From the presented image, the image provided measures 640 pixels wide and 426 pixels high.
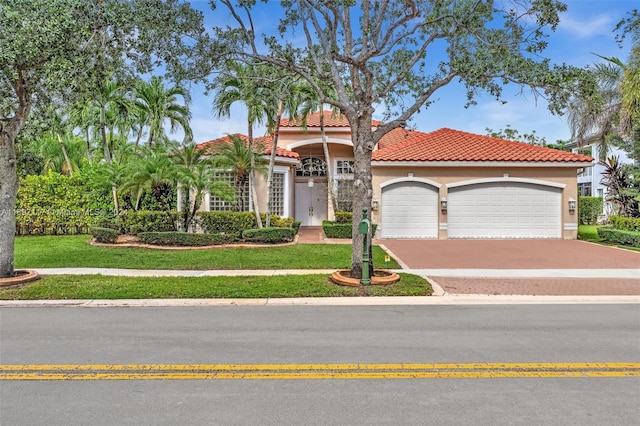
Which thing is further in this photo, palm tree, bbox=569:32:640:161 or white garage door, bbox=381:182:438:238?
white garage door, bbox=381:182:438:238

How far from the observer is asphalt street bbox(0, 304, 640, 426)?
386cm

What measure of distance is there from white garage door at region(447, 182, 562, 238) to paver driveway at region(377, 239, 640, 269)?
1.03 meters

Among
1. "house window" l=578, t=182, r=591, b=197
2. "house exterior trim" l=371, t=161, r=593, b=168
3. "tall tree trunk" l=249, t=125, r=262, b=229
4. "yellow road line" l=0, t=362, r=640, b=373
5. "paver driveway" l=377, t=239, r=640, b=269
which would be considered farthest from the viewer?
"house window" l=578, t=182, r=591, b=197

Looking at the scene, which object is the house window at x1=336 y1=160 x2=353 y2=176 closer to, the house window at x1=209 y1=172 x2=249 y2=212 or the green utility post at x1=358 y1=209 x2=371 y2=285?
the house window at x1=209 y1=172 x2=249 y2=212

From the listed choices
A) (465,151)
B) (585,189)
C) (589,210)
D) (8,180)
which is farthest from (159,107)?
(585,189)

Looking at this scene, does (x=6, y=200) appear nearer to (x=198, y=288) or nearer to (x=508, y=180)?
(x=198, y=288)

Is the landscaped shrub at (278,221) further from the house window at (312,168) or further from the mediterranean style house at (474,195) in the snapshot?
the house window at (312,168)

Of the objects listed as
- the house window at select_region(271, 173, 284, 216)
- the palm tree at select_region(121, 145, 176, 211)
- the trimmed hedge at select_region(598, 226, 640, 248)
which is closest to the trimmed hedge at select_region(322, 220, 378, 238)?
the house window at select_region(271, 173, 284, 216)

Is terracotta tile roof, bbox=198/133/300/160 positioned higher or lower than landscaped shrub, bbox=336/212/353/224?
higher

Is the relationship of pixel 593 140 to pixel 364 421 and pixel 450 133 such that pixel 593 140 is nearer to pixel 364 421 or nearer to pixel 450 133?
pixel 450 133

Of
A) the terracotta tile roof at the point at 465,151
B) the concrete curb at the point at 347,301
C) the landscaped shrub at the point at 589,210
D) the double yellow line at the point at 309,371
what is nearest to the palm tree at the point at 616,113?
the terracotta tile roof at the point at 465,151

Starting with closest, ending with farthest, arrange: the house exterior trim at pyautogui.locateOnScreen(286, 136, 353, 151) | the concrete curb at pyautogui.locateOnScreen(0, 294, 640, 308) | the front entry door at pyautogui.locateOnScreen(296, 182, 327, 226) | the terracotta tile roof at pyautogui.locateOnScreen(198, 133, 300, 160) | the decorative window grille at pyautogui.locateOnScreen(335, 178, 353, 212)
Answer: the concrete curb at pyautogui.locateOnScreen(0, 294, 640, 308) → the terracotta tile roof at pyautogui.locateOnScreen(198, 133, 300, 160) → the decorative window grille at pyautogui.locateOnScreen(335, 178, 353, 212) → the house exterior trim at pyautogui.locateOnScreen(286, 136, 353, 151) → the front entry door at pyautogui.locateOnScreen(296, 182, 327, 226)

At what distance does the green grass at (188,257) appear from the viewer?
40.0ft

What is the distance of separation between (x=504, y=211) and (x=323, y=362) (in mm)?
16677
